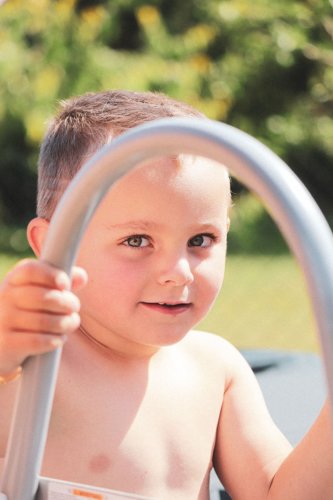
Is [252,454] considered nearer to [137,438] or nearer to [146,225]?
[137,438]

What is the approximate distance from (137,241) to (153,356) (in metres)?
0.21

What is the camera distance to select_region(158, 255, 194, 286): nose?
100 cm

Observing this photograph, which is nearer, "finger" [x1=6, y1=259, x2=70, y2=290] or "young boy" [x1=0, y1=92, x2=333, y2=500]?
"finger" [x1=6, y1=259, x2=70, y2=290]

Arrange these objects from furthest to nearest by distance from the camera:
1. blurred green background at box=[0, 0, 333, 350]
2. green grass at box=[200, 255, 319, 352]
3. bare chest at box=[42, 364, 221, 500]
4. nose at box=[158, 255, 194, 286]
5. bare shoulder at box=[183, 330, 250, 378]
A: 1. blurred green background at box=[0, 0, 333, 350]
2. green grass at box=[200, 255, 319, 352]
3. bare shoulder at box=[183, 330, 250, 378]
4. bare chest at box=[42, 364, 221, 500]
5. nose at box=[158, 255, 194, 286]

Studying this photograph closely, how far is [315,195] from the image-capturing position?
18.3ft

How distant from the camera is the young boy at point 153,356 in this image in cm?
106

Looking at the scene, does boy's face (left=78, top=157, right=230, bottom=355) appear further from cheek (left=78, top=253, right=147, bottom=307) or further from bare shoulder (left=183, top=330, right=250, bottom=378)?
bare shoulder (left=183, top=330, right=250, bottom=378)

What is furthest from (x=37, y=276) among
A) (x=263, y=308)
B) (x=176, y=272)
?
(x=263, y=308)

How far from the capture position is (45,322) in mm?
788

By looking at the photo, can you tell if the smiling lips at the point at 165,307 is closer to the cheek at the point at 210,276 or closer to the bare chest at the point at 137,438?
the cheek at the point at 210,276

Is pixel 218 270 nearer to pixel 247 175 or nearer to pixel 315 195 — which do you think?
pixel 247 175

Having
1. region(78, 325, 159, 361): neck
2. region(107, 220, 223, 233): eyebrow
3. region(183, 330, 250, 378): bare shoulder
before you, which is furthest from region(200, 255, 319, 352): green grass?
region(107, 220, 223, 233): eyebrow

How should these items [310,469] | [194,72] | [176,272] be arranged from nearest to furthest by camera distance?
[176,272], [310,469], [194,72]

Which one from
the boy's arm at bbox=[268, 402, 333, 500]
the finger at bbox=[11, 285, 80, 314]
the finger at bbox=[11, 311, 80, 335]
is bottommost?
the boy's arm at bbox=[268, 402, 333, 500]
